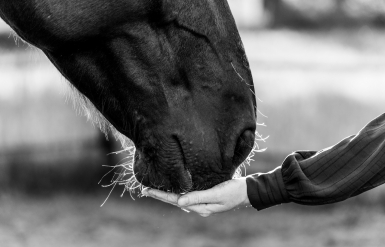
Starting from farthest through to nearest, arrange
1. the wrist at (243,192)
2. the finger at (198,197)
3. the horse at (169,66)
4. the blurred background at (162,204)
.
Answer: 1. the blurred background at (162,204)
2. the wrist at (243,192)
3. the finger at (198,197)
4. the horse at (169,66)

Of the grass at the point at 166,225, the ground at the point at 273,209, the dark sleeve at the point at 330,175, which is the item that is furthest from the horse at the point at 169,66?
the grass at the point at 166,225

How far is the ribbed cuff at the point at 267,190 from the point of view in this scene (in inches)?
72.4

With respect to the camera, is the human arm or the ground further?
the ground

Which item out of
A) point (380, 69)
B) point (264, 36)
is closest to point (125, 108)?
point (380, 69)

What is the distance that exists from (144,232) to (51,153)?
1.35 meters

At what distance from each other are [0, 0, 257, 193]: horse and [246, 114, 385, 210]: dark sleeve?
23cm

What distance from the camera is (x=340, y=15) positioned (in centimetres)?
644

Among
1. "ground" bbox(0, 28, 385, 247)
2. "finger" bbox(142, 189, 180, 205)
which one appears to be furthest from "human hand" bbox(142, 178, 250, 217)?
"ground" bbox(0, 28, 385, 247)

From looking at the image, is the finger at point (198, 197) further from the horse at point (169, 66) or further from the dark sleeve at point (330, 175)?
the dark sleeve at point (330, 175)

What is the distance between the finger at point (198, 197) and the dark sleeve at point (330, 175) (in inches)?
6.3

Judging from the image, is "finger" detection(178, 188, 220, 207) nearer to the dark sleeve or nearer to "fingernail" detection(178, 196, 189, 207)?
"fingernail" detection(178, 196, 189, 207)

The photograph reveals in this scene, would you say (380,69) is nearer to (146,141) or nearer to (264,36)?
(264,36)

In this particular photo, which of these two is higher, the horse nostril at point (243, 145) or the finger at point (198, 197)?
the horse nostril at point (243, 145)

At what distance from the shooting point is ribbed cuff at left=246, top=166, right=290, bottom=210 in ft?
6.03
